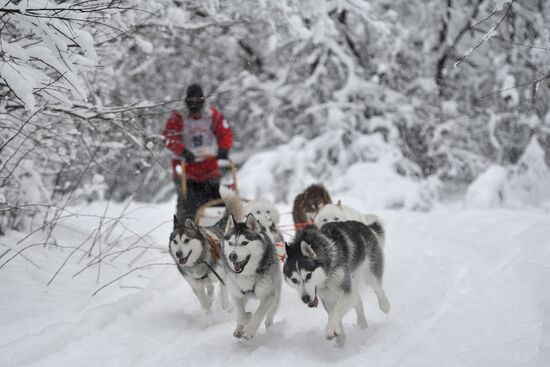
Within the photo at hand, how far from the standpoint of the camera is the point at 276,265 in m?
3.49

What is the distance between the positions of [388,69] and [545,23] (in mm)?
3078

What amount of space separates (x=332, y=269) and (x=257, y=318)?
0.60 m

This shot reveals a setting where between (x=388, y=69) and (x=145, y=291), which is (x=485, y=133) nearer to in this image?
(x=388, y=69)

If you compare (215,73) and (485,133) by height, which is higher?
(215,73)

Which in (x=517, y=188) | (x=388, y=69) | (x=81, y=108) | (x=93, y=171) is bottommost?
(x=517, y=188)

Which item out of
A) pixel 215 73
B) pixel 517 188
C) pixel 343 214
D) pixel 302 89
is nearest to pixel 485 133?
pixel 517 188

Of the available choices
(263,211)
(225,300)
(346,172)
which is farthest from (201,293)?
(346,172)

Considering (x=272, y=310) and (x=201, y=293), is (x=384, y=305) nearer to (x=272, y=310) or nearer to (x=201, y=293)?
(x=272, y=310)

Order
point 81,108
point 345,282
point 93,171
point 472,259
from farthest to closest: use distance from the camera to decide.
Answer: point 93,171 → point 472,259 → point 81,108 → point 345,282

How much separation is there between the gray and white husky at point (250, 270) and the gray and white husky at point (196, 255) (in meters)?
0.38

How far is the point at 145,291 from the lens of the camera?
4180mm

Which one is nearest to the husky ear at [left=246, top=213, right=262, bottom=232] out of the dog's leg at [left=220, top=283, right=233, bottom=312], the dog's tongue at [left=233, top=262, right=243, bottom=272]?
the dog's tongue at [left=233, top=262, right=243, bottom=272]

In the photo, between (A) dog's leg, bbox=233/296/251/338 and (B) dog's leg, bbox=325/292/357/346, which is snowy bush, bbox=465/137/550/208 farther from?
(A) dog's leg, bbox=233/296/251/338

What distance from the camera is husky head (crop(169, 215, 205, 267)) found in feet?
12.1
